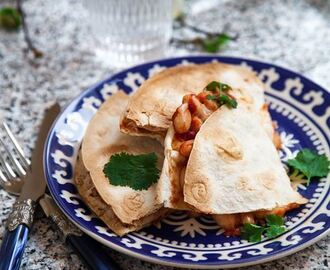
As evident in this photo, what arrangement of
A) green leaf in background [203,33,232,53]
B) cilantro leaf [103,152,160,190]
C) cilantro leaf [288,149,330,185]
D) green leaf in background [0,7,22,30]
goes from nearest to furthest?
cilantro leaf [103,152,160,190] < cilantro leaf [288,149,330,185] < green leaf in background [203,33,232,53] < green leaf in background [0,7,22,30]

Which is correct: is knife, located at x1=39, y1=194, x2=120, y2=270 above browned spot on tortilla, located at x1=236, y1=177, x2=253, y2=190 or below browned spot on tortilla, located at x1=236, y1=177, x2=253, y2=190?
below

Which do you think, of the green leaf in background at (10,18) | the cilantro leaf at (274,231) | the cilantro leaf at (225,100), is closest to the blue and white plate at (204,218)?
the cilantro leaf at (274,231)

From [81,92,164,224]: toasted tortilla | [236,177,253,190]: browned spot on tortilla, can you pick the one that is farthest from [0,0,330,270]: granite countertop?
[236,177,253,190]: browned spot on tortilla

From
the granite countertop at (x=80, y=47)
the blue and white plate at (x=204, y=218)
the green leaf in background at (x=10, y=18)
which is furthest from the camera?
the green leaf in background at (x=10, y=18)

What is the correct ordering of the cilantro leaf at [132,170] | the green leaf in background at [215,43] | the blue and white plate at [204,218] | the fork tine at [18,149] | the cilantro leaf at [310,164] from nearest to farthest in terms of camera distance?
the blue and white plate at [204,218] < the cilantro leaf at [132,170] < the cilantro leaf at [310,164] < the fork tine at [18,149] < the green leaf in background at [215,43]

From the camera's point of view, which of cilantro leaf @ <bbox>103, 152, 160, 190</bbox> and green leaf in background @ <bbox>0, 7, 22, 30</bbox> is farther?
green leaf in background @ <bbox>0, 7, 22, 30</bbox>

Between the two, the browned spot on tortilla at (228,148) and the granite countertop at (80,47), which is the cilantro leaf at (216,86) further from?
the granite countertop at (80,47)

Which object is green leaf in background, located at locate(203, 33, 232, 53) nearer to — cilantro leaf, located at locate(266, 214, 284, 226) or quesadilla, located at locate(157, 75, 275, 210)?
quesadilla, located at locate(157, 75, 275, 210)

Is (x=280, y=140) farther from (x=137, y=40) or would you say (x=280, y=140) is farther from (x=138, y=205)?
(x=137, y=40)
